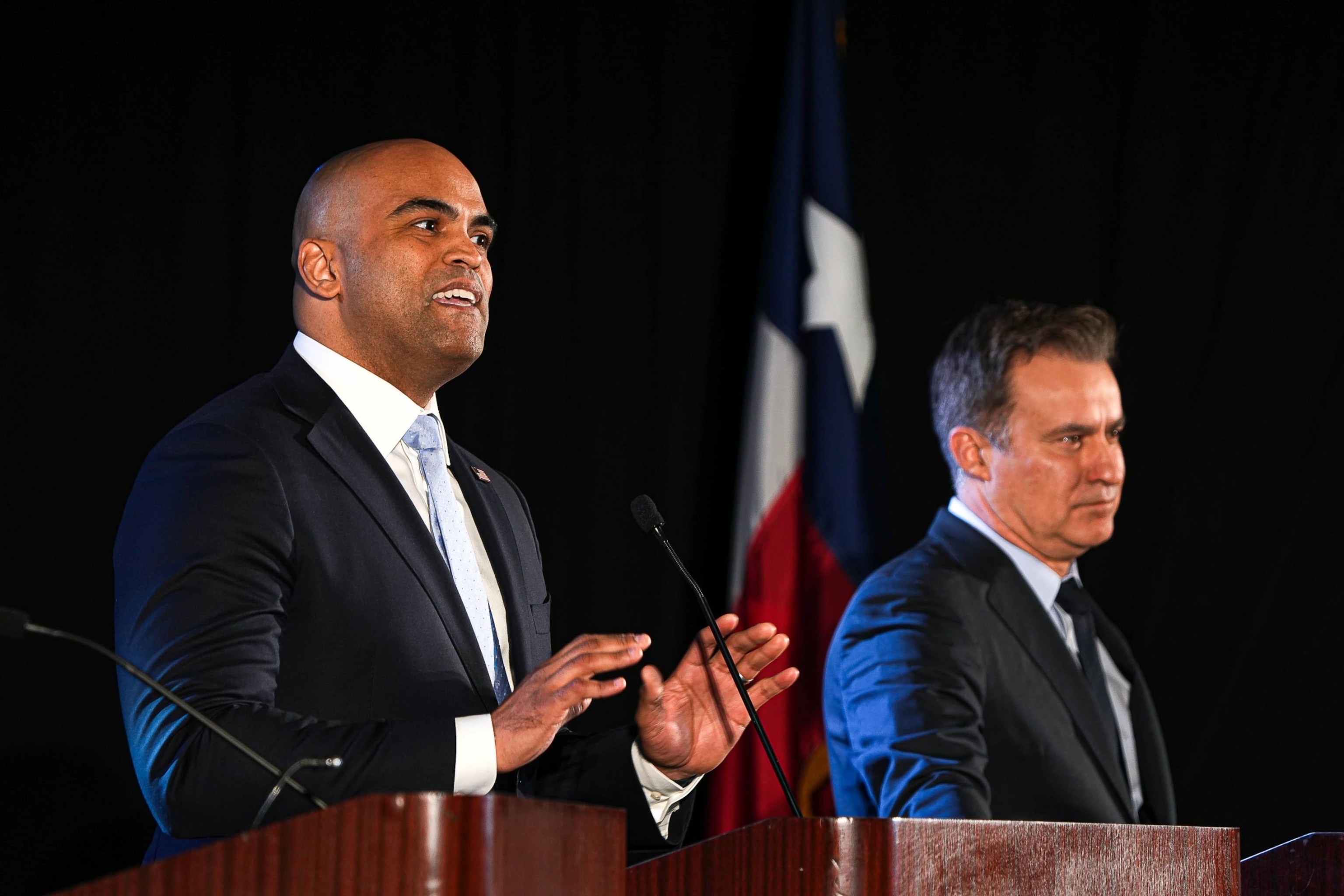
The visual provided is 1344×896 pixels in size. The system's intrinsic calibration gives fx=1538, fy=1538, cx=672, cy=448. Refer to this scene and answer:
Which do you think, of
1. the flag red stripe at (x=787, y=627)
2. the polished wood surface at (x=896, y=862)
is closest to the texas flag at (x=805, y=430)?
the flag red stripe at (x=787, y=627)

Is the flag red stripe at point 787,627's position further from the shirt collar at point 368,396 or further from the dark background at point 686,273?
the shirt collar at point 368,396

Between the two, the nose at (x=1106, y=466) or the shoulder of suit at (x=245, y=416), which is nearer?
the shoulder of suit at (x=245, y=416)

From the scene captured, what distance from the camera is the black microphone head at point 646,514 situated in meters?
2.09

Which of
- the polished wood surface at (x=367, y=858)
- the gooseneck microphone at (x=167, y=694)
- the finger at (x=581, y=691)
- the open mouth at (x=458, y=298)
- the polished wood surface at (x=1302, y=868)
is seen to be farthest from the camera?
the open mouth at (x=458, y=298)

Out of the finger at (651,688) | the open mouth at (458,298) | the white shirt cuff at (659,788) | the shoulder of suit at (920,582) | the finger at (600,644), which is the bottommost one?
the white shirt cuff at (659,788)

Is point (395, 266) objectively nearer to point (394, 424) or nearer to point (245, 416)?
point (394, 424)

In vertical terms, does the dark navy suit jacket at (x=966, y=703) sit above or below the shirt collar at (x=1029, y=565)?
below

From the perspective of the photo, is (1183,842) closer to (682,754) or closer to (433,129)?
(682,754)

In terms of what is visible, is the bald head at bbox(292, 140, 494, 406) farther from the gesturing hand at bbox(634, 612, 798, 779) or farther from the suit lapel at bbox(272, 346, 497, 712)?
the gesturing hand at bbox(634, 612, 798, 779)

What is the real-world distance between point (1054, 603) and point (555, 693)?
2.01 m

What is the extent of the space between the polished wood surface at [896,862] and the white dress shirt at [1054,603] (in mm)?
1500

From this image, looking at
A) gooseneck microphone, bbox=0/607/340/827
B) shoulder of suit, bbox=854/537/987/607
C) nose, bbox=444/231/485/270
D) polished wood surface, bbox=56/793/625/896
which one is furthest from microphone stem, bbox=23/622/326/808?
shoulder of suit, bbox=854/537/987/607

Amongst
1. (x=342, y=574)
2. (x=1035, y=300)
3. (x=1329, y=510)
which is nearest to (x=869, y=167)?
(x=1035, y=300)

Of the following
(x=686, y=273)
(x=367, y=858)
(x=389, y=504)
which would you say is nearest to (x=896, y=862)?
(x=367, y=858)
